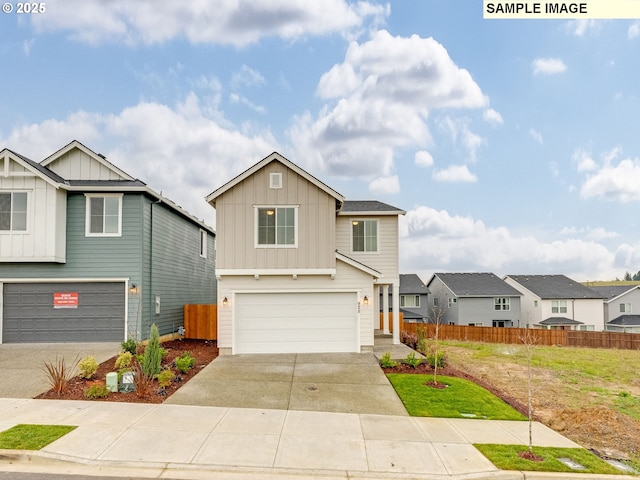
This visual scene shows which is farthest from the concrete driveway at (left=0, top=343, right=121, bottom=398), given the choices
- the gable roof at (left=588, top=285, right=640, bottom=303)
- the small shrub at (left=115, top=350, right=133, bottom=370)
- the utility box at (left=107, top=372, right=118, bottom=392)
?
the gable roof at (left=588, top=285, right=640, bottom=303)

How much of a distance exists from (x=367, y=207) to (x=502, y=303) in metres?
29.2

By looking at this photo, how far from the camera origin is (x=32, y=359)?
45.9ft

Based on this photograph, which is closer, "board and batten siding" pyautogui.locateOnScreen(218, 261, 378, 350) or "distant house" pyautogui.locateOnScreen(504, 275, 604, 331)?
"board and batten siding" pyautogui.locateOnScreen(218, 261, 378, 350)

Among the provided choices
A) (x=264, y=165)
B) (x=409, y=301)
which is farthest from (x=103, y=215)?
(x=409, y=301)

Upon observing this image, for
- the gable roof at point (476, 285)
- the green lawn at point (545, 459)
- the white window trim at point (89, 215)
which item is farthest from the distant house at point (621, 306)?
the white window trim at point (89, 215)

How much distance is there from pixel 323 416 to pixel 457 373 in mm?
6114

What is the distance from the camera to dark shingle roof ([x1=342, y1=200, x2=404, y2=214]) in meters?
19.2

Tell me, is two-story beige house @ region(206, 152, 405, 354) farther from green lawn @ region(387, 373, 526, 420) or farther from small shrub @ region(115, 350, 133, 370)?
green lawn @ region(387, 373, 526, 420)

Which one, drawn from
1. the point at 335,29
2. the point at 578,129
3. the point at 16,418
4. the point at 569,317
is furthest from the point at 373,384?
the point at 569,317

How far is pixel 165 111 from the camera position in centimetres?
2289

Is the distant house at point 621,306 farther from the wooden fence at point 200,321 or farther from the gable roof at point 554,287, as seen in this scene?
the wooden fence at point 200,321

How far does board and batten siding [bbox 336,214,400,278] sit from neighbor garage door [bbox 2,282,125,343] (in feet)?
30.6

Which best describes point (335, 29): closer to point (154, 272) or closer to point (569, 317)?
point (154, 272)

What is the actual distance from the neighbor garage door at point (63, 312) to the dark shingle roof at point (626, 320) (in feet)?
162
